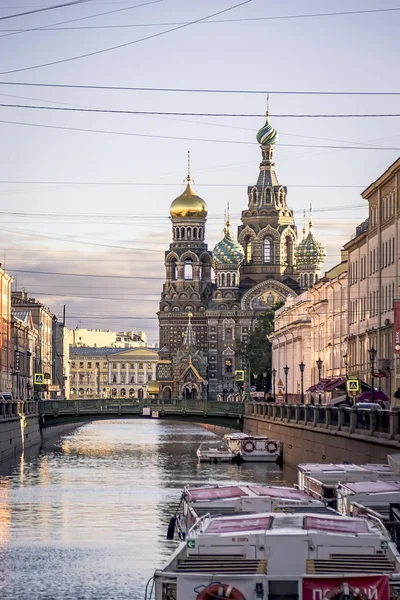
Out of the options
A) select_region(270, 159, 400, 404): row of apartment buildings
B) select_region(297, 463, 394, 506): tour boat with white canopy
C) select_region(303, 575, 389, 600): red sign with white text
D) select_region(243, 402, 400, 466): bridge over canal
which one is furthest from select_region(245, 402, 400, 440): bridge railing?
select_region(303, 575, 389, 600): red sign with white text

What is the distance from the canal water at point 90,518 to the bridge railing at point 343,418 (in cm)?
320

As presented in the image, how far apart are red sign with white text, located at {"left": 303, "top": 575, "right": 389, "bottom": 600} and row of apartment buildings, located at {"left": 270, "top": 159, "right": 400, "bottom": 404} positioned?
54766 mm

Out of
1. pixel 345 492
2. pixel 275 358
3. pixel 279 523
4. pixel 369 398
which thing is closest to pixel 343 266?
pixel 369 398

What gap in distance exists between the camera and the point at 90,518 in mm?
44656

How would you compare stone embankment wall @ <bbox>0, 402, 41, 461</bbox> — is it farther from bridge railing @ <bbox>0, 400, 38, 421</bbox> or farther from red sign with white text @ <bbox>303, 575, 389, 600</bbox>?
red sign with white text @ <bbox>303, 575, 389, 600</bbox>

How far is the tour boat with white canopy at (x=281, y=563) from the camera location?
20062 mm

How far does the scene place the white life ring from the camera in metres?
75.3

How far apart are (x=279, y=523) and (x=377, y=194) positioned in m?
63.1

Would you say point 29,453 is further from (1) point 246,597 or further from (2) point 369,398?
(1) point 246,597

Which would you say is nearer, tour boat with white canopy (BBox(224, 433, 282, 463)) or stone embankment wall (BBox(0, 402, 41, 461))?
stone embankment wall (BBox(0, 402, 41, 461))

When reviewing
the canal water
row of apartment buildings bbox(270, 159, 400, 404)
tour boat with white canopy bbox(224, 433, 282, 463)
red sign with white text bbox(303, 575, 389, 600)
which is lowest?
the canal water

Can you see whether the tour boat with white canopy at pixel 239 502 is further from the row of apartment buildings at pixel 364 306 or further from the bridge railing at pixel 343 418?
the row of apartment buildings at pixel 364 306

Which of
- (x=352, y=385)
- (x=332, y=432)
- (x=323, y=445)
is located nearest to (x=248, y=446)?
(x=352, y=385)

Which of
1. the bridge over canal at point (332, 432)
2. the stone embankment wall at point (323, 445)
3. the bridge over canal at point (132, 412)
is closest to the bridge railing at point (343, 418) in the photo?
the bridge over canal at point (332, 432)
